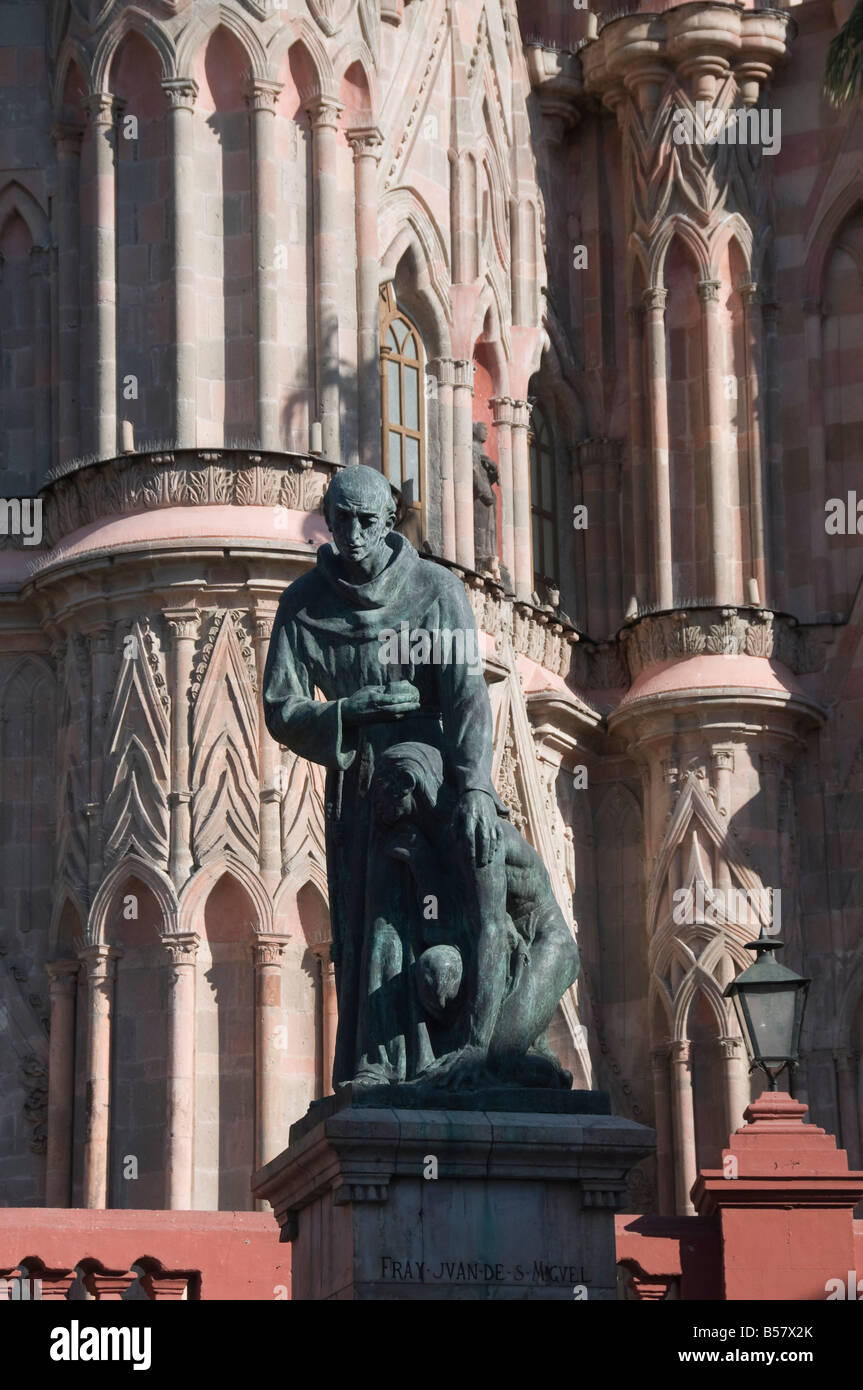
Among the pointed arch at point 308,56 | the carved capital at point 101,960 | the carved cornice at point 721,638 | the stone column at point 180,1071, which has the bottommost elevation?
the stone column at point 180,1071

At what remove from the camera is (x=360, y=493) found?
1648cm

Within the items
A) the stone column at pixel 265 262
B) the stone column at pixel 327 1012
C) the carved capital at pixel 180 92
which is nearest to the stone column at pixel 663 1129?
the stone column at pixel 327 1012

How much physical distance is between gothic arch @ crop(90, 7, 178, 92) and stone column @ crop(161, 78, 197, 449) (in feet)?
0.82

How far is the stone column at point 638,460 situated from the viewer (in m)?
36.3

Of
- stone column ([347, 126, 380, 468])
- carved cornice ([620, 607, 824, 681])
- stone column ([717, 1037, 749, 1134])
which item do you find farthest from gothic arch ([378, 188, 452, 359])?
stone column ([717, 1037, 749, 1134])

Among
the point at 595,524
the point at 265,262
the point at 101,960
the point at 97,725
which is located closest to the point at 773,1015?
the point at 101,960

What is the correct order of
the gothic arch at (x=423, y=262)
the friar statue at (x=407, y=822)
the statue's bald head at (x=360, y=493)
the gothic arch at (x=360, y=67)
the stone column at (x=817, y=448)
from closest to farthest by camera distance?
1. the friar statue at (x=407, y=822)
2. the statue's bald head at (x=360, y=493)
3. the gothic arch at (x=360, y=67)
4. the gothic arch at (x=423, y=262)
5. the stone column at (x=817, y=448)

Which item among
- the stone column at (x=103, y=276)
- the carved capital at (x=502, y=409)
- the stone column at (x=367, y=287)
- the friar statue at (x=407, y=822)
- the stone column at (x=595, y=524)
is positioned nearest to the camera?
the friar statue at (x=407, y=822)

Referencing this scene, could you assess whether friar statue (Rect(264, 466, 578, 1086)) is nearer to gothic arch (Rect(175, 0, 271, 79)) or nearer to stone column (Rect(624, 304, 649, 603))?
gothic arch (Rect(175, 0, 271, 79))

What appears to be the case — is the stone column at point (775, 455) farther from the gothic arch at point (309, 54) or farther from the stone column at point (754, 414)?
the gothic arch at point (309, 54)

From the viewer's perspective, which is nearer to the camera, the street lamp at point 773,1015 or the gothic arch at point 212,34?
the street lamp at point 773,1015

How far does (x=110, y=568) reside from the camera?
97.1 ft

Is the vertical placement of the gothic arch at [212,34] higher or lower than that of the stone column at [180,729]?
higher

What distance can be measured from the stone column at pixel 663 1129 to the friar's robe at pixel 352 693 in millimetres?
17747
